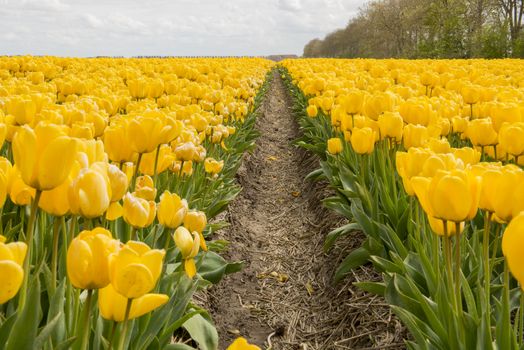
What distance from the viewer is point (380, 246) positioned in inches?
123

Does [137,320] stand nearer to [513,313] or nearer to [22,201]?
[22,201]

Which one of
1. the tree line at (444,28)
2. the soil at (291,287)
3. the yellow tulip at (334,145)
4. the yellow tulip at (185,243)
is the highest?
the tree line at (444,28)

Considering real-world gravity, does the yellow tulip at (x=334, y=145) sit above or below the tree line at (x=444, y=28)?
below

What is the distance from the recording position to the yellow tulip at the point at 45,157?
1.11 m

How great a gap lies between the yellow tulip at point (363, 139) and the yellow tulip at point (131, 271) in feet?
7.50

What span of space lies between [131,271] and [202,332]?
1.55 metres

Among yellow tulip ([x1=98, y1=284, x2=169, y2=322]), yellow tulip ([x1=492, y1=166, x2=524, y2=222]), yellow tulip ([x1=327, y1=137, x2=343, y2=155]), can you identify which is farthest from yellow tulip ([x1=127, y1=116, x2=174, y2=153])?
yellow tulip ([x1=327, y1=137, x2=343, y2=155])

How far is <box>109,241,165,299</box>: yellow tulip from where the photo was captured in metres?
0.94

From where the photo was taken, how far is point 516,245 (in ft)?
3.66

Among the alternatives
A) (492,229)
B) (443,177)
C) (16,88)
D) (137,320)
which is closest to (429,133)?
(492,229)

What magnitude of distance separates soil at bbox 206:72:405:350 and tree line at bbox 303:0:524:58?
30583 millimetres

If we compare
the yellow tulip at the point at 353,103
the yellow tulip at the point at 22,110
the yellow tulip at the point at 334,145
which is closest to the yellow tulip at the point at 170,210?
the yellow tulip at the point at 22,110

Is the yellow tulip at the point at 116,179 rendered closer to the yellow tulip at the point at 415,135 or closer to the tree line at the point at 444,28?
the yellow tulip at the point at 415,135

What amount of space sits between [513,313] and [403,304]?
0.67 m
